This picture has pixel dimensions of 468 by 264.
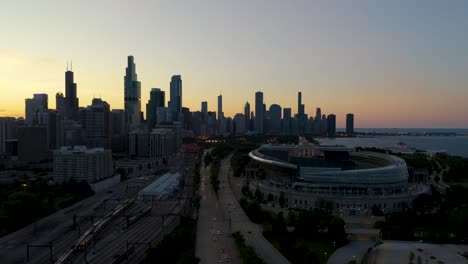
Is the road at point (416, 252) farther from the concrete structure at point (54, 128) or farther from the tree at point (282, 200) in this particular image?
the concrete structure at point (54, 128)

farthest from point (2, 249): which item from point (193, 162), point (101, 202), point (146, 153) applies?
point (146, 153)

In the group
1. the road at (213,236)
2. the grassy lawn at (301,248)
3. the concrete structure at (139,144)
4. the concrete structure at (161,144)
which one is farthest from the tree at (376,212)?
the concrete structure at (139,144)

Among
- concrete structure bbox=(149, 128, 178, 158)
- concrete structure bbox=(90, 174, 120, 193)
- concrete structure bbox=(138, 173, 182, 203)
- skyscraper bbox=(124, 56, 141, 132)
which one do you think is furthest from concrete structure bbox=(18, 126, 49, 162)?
skyscraper bbox=(124, 56, 141, 132)

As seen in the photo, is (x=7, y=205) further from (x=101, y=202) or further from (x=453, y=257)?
(x=453, y=257)

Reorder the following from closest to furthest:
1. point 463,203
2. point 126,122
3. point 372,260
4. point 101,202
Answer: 1. point 372,260
2. point 463,203
3. point 101,202
4. point 126,122

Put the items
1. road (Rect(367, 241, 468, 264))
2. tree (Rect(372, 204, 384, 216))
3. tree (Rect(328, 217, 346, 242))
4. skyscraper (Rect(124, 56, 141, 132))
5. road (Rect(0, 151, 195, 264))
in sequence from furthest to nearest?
1. skyscraper (Rect(124, 56, 141, 132))
2. tree (Rect(372, 204, 384, 216))
3. tree (Rect(328, 217, 346, 242))
4. road (Rect(0, 151, 195, 264))
5. road (Rect(367, 241, 468, 264))

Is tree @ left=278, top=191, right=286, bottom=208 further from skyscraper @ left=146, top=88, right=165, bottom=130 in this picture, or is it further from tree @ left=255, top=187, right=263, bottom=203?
skyscraper @ left=146, top=88, right=165, bottom=130
